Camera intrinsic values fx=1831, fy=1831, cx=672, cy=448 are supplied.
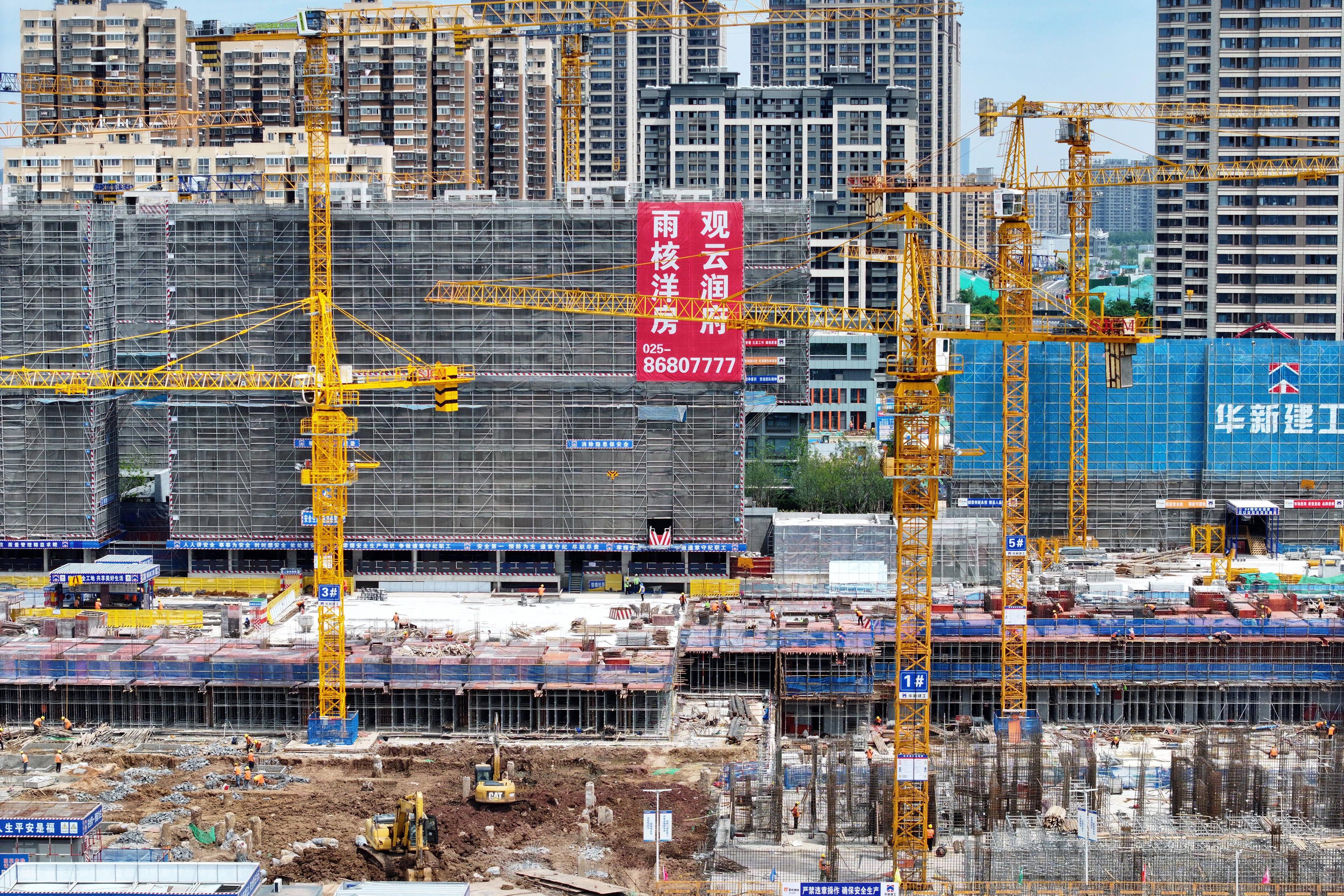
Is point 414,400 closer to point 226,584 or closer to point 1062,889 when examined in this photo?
point 226,584

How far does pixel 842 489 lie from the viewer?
409 feet

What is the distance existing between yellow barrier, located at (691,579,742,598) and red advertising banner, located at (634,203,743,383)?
10.9 m

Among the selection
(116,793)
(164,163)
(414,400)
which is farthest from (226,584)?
(164,163)

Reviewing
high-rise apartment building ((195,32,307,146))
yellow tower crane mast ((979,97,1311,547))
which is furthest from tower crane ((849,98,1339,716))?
high-rise apartment building ((195,32,307,146))

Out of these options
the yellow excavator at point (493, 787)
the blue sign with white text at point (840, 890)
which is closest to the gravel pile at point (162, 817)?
the yellow excavator at point (493, 787)

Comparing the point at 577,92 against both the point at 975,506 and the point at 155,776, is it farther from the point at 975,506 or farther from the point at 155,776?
the point at 155,776

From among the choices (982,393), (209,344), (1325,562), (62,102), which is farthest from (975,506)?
(62,102)

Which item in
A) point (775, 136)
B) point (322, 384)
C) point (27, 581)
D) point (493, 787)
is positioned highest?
point (775, 136)

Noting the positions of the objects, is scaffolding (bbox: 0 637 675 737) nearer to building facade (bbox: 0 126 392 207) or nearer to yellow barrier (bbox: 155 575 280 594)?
yellow barrier (bbox: 155 575 280 594)

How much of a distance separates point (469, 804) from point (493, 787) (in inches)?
55.0

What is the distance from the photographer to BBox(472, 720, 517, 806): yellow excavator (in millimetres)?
69000

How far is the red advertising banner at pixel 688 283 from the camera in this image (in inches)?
3846

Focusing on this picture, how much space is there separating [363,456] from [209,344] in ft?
34.4

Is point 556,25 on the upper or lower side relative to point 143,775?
upper
